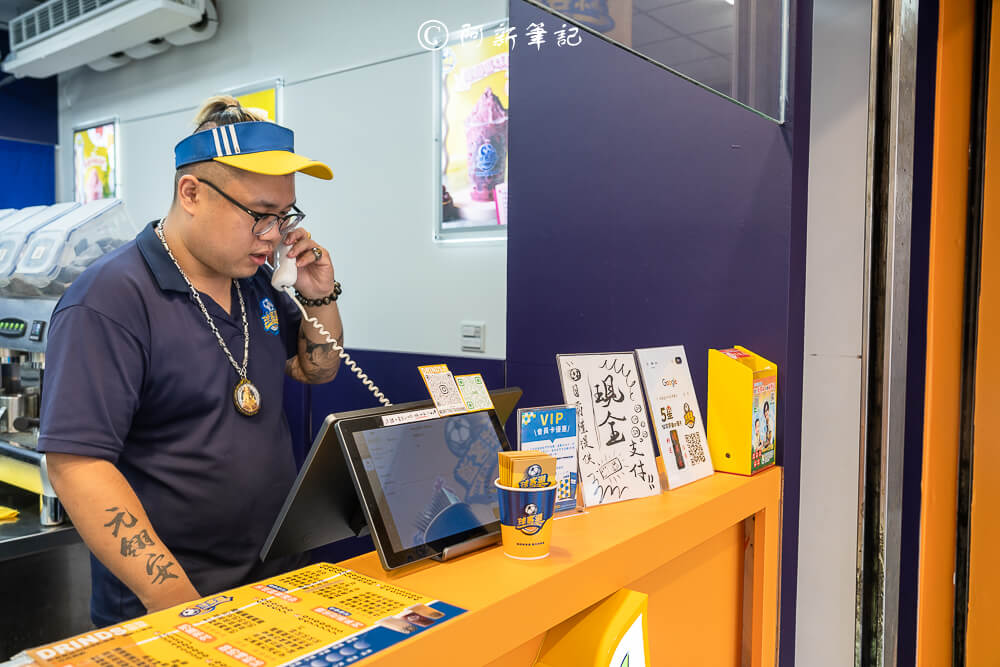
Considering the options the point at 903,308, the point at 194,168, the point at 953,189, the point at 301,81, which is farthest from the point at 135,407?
the point at 301,81

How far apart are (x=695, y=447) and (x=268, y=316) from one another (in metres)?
1.08

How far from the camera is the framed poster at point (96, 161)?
18.7ft

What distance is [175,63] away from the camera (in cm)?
511

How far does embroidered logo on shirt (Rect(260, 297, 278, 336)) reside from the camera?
5.88 ft

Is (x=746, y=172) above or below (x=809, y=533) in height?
above

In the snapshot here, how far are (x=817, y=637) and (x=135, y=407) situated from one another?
1692mm

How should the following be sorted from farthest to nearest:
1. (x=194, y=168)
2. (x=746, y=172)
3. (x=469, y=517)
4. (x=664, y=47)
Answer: (x=746, y=172)
(x=194, y=168)
(x=664, y=47)
(x=469, y=517)

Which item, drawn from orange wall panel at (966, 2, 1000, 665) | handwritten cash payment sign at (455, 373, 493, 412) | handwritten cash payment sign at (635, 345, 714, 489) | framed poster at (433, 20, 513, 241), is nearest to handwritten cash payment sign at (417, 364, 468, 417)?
handwritten cash payment sign at (455, 373, 493, 412)

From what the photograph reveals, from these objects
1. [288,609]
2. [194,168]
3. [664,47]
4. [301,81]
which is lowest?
[288,609]

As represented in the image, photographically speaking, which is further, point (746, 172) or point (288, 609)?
point (746, 172)

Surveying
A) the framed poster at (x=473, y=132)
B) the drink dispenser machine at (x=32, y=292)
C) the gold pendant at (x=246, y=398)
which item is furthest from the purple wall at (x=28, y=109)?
the gold pendant at (x=246, y=398)

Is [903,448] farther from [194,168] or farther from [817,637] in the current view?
[194,168]

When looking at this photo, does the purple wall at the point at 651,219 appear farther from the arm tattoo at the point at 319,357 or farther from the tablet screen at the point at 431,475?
the tablet screen at the point at 431,475

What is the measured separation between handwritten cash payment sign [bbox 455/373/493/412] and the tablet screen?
0.6 inches
